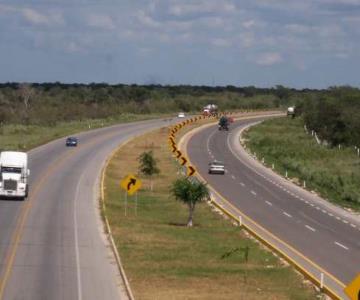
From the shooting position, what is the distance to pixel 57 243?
37281 millimetres

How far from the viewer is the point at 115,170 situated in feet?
256

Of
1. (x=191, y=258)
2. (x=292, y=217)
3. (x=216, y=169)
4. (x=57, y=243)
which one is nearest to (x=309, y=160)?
(x=216, y=169)

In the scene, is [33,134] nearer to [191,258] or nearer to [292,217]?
[292,217]

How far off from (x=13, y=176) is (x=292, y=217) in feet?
48.2

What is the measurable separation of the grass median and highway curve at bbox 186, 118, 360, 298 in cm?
123

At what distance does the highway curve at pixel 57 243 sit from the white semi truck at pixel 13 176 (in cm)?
55

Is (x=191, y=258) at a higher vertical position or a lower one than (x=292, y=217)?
higher

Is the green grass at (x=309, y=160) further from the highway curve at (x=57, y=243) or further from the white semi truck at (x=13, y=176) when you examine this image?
the white semi truck at (x=13, y=176)

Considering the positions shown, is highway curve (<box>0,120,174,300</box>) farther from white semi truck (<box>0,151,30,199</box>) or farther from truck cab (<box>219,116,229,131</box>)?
truck cab (<box>219,116,229,131</box>)

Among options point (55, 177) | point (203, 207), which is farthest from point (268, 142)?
point (203, 207)

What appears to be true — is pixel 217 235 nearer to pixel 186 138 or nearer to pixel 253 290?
pixel 253 290

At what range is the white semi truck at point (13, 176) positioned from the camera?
5259 cm

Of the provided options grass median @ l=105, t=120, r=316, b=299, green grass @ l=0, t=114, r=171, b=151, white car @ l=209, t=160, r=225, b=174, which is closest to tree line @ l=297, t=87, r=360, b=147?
green grass @ l=0, t=114, r=171, b=151

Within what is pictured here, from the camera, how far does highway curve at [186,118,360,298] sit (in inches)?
1385
